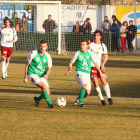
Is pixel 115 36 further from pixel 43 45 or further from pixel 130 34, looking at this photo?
pixel 43 45

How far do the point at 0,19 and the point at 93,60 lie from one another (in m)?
24.4

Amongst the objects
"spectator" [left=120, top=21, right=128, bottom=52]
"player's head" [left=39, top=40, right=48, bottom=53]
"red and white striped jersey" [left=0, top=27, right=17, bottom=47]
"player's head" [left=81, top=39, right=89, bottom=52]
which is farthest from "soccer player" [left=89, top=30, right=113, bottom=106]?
"spectator" [left=120, top=21, right=128, bottom=52]

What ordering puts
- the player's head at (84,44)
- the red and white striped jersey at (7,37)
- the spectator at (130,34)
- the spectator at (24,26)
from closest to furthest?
the player's head at (84,44) → the red and white striped jersey at (7,37) → the spectator at (24,26) → the spectator at (130,34)

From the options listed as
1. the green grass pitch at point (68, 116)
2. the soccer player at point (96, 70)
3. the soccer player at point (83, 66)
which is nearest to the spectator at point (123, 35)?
the green grass pitch at point (68, 116)

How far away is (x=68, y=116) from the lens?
898 cm

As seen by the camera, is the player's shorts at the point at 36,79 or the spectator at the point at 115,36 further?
the spectator at the point at 115,36

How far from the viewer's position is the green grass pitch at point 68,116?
736cm

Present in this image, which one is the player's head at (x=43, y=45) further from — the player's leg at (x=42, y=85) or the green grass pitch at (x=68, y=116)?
the green grass pitch at (x=68, y=116)

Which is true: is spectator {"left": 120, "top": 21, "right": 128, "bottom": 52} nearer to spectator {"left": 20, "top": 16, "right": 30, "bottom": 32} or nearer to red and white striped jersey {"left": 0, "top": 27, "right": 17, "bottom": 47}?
spectator {"left": 20, "top": 16, "right": 30, "bottom": 32}

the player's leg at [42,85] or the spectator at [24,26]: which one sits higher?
the spectator at [24,26]

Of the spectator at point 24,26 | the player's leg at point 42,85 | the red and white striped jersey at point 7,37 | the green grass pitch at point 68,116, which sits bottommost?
the green grass pitch at point 68,116

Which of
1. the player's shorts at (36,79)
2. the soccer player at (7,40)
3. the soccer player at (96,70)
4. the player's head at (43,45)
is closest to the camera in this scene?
the player's head at (43,45)

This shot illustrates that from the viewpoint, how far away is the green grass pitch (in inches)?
290

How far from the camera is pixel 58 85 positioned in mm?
14414
